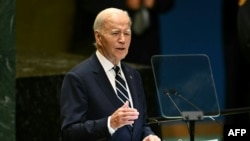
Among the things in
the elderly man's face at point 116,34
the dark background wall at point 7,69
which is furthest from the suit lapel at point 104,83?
the dark background wall at point 7,69

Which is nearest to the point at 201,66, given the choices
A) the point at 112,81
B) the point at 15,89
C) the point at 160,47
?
the point at 112,81

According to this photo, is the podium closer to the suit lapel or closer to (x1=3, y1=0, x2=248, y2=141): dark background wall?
the suit lapel

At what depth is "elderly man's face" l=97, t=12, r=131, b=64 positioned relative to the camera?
325cm

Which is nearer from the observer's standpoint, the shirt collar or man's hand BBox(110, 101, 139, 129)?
man's hand BBox(110, 101, 139, 129)

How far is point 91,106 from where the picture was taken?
10.5ft

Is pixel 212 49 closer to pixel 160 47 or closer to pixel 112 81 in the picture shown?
pixel 160 47

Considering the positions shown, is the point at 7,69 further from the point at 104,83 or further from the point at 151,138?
the point at 151,138

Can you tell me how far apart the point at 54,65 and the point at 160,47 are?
1080 mm

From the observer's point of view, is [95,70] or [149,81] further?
[149,81]

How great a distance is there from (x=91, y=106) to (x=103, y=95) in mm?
88

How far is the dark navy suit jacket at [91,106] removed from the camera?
3.12m

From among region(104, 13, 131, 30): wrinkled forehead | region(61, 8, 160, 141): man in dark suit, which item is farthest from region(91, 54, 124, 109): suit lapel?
region(104, 13, 131, 30): wrinkled forehead

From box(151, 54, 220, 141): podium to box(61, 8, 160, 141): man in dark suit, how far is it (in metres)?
0.15

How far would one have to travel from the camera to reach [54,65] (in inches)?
191
